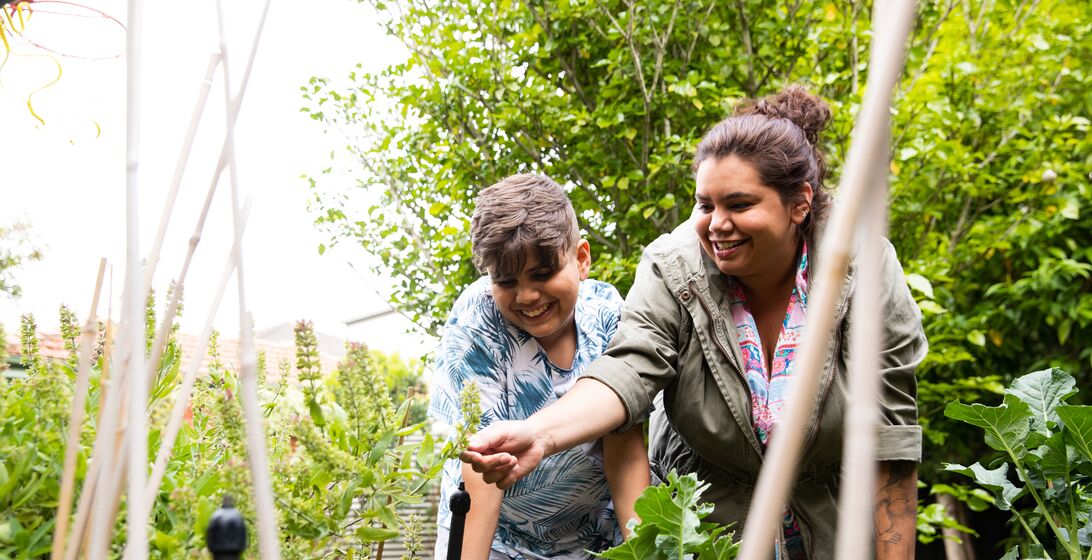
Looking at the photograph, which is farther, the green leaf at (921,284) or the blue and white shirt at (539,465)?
the green leaf at (921,284)

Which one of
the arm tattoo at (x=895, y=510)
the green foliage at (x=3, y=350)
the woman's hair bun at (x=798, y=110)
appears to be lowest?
the arm tattoo at (x=895, y=510)

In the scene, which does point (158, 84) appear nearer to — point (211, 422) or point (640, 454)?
point (211, 422)

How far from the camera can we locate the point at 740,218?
1910 mm

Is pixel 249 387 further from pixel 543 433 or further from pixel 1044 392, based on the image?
pixel 1044 392

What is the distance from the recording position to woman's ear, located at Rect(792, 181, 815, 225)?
200 centimetres

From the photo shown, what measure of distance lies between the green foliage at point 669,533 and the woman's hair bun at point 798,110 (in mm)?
1123

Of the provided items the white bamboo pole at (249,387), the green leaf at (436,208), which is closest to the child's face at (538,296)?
the white bamboo pole at (249,387)

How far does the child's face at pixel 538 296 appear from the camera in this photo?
1.93 meters

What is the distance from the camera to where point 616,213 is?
3809 mm

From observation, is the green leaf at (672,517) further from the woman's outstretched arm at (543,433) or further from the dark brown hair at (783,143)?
the dark brown hair at (783,143)

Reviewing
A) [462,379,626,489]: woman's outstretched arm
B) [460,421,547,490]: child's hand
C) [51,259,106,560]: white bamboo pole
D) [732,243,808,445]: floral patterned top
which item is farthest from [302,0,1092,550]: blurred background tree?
[51,259,106,560]: white bamboo pole

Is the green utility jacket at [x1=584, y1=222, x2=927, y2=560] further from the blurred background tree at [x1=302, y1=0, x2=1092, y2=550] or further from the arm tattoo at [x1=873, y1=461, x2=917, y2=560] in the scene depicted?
the blurred background tree at [x1=302, y1=0, x2=1092, y2=550]

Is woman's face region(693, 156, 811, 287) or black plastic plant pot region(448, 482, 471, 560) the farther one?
woman's face region(693, 156, 811, 287)

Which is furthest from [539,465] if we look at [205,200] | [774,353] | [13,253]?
[205,200]
